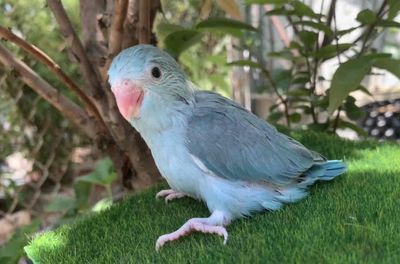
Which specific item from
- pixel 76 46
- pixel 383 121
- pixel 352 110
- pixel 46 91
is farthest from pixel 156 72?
pixel 383 121

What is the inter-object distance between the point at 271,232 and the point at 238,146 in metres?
0.19

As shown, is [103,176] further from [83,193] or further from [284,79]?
[284,79]

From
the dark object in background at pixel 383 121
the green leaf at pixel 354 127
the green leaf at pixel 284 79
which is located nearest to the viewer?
the green leaf at pixel 354 127

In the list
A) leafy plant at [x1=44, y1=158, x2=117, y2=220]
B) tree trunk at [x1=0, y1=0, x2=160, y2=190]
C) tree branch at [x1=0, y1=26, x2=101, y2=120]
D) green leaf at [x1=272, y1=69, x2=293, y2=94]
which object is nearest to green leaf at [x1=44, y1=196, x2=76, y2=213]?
leafy plant at [x1=44, y1=158, x2=117, y2=220]

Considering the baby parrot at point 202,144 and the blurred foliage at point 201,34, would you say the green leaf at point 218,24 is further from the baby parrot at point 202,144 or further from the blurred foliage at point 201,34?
the baby parrot at point 202,144

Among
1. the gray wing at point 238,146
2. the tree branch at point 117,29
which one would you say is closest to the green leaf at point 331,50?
the gray wing at point 238,146

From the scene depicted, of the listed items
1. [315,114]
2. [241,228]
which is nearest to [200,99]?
[241,228]

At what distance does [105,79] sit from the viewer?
1.28 m

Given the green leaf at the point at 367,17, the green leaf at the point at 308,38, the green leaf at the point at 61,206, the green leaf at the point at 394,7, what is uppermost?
the green leaf at the point at 394,7

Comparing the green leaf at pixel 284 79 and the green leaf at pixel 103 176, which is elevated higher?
the green leaf at pixel 284 79

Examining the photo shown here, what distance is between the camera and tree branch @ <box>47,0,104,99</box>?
122 centimetres

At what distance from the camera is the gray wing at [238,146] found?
36.7 inches

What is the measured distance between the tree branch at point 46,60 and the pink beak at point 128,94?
0.38 meters

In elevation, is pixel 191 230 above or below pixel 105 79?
below
